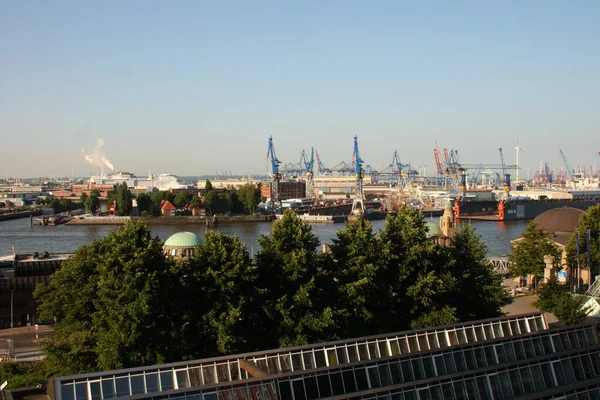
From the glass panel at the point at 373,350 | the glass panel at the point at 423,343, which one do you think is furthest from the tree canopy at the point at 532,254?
the glass panel at the point at 373,350

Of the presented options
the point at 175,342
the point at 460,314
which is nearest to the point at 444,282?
the point at 460,314

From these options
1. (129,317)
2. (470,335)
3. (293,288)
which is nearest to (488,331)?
(470,335)

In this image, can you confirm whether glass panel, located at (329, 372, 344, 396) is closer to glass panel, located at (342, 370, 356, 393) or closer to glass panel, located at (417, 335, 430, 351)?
glass panel, located at (342, 370, 356, 393)

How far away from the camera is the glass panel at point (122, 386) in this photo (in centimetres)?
681

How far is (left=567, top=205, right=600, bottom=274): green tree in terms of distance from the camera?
18031 mm

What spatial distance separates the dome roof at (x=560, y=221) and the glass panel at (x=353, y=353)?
16707mm

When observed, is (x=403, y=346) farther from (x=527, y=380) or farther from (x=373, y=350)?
(x=527, y=380)

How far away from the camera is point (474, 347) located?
27.4 feet

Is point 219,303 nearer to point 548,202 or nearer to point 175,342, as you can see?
point 175,342

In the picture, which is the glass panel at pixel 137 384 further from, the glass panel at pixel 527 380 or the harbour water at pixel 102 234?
the harbour water at pixel 102 234

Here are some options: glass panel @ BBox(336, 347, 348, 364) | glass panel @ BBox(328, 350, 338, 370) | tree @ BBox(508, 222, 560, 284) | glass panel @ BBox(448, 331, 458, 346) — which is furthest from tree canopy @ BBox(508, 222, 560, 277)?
glass panel @ BBox(328, 350, 338, 370)

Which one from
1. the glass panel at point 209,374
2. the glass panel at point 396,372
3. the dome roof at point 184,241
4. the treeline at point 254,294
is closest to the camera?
the glass panel at point 209,374

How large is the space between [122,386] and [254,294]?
373cm

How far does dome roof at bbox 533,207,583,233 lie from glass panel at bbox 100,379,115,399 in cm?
1917
